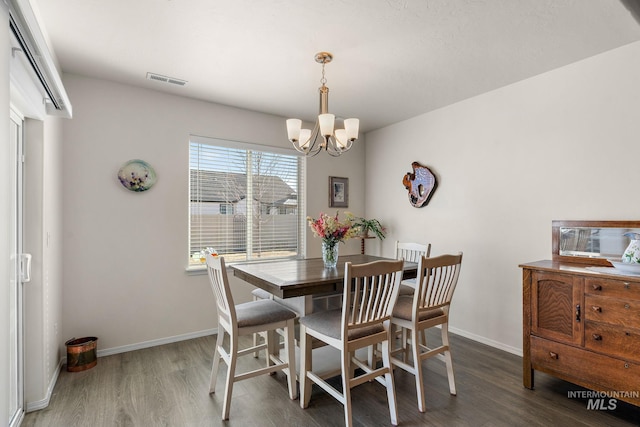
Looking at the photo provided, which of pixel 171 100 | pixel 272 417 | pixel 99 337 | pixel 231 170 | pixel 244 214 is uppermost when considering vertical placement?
pixel 171 100

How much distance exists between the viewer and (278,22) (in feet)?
7.09

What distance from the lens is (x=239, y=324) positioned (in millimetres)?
2199

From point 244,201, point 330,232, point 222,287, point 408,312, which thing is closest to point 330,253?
point 330,232

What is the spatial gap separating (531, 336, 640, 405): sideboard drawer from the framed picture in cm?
270

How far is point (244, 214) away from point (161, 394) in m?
2.00

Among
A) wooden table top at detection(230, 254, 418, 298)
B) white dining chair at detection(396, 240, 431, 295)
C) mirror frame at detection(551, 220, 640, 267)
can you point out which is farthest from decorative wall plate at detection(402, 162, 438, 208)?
wooden table top at detection(230, 254, 418, 298)

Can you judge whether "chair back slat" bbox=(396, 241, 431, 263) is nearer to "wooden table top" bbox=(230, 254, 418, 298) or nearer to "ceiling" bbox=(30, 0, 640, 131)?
"wooden table top" bbox=(230, 254, 418, 298)

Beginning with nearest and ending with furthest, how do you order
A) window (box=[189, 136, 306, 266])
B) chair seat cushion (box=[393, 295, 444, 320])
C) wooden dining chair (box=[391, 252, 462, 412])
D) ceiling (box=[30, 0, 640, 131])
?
ceiling (box=[30, 0, 640, 131])
wooden dining chair (box=[391, 252, 462, 412])
chair seat cushion (box=[393, 295, 444, 320])
window (box=[189, 136, 306, 266])

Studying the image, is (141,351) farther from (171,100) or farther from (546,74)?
(546,74)

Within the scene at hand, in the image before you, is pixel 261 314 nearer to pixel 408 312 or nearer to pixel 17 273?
pixel 408 312

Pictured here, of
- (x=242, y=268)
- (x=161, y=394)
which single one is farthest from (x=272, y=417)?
(x=242, y=268)

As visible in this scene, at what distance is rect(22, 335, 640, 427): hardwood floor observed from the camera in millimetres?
2109

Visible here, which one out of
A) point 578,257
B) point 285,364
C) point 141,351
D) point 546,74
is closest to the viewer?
point 285,364

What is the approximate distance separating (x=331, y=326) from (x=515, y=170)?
7.49 ft
